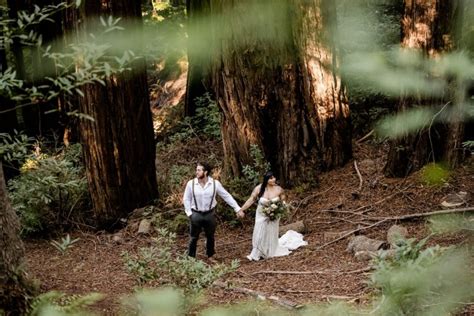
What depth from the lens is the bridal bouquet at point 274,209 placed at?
9.29 meters

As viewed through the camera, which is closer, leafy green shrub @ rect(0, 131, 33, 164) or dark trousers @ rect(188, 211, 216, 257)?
leafy green shrub @ rect(0, 131, 33, 164)

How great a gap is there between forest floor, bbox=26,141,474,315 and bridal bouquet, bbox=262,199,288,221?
0.65 meters

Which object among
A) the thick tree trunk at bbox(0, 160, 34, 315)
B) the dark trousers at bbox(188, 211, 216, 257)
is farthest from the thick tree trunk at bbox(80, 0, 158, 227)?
the thick tree trunk at bbox(0, 160, 34, 315)

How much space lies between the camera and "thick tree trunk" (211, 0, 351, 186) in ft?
35.7

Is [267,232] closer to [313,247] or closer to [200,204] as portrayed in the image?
[313,247]

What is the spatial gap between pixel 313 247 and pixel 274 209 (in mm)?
864

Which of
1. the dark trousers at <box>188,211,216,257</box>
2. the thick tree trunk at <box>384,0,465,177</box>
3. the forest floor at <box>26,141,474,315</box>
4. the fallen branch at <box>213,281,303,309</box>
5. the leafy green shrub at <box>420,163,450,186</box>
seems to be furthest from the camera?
the dark trousers at <box>188,211,216,257</box>

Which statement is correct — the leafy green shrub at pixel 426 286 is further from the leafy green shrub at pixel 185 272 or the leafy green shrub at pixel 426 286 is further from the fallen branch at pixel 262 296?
the fallen branch at pixel 262 296

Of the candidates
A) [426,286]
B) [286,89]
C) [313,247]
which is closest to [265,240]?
[313,247]

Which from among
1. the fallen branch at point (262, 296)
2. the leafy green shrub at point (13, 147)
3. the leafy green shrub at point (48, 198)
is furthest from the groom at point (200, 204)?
the leafy green shrub at point (13, 147)

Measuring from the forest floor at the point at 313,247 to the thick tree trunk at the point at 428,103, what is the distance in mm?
304

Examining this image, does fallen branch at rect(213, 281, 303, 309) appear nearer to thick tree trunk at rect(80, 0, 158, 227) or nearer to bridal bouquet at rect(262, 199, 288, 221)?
bridal bouquet at rect(262, 199, 288, 221)

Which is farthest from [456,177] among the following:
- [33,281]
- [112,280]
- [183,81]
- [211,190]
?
[183,81]

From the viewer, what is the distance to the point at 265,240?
9.34m
